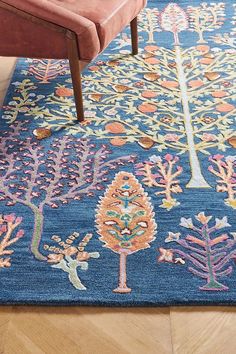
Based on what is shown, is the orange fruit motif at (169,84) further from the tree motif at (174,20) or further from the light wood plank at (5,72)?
the light wood plank at (5,72)

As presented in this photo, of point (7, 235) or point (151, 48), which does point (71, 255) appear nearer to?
point (7, 235)

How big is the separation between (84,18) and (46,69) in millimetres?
738

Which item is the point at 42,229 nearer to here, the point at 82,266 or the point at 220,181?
the point at 82,266

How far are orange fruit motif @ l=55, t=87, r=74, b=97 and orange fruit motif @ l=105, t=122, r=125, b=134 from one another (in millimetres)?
369

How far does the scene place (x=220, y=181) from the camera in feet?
7.69

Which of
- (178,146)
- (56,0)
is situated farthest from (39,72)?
(178,146)

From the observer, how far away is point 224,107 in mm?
2809

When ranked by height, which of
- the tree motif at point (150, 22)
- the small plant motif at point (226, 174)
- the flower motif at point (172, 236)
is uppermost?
the tree motif at point (150, 22)

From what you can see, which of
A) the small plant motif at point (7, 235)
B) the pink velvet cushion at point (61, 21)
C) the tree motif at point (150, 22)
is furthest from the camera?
the tree motif at point (150, 22)

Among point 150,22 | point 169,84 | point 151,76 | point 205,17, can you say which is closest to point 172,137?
point 169,84

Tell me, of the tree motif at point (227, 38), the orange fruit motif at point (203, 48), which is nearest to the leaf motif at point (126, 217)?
the orange fruit motif at point (203, 48)

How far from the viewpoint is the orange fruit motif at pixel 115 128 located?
2673 millimetres

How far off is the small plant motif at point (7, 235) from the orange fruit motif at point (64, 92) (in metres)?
0.96

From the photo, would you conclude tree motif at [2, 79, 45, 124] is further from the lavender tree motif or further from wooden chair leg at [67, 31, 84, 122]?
wooden chair leg at [67, 31, 84, 122]
